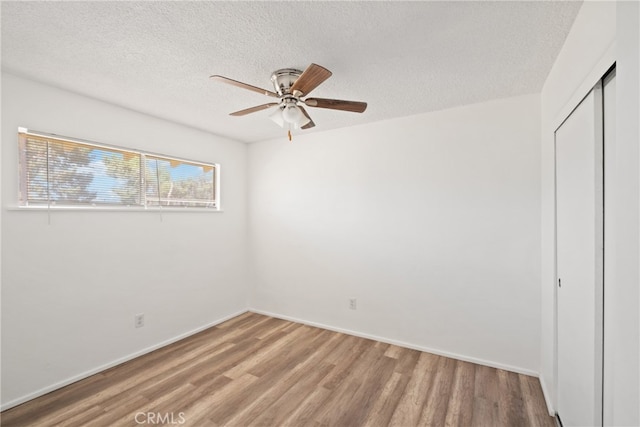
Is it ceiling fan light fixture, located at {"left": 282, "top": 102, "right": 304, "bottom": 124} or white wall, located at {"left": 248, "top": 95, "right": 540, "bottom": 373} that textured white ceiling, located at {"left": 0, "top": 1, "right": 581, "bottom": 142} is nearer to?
ceiling fan light fixture, located at {"left": 282, "top": 102, "right": 304, "bottom": 124}

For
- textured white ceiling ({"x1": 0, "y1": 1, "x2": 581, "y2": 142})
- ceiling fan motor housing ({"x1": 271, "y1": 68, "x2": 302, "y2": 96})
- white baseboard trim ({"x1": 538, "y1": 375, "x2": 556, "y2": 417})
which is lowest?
white baseboard trim ({"x1": 538, "y1": 375, "x2": 556, "y2": 417})

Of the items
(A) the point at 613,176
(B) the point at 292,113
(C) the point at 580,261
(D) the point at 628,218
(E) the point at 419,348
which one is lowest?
(E) the point at 419,348

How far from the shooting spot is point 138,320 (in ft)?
8.98

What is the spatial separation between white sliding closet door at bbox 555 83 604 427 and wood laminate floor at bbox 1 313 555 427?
22.6 inches

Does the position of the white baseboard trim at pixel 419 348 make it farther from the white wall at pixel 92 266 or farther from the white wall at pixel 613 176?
the white wall at pixel 92 266

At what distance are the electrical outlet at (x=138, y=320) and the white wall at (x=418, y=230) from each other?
4.98 feet

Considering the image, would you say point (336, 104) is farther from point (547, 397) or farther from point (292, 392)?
point (547, 397)

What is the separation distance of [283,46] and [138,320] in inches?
113

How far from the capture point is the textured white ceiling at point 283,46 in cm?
139

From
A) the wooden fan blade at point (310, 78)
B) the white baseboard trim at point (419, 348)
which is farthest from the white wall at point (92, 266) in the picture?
the wooden fan blade at point (310, 78)

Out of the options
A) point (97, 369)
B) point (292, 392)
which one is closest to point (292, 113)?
point (292, 392)

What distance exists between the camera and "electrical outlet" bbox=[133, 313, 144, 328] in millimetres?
2715

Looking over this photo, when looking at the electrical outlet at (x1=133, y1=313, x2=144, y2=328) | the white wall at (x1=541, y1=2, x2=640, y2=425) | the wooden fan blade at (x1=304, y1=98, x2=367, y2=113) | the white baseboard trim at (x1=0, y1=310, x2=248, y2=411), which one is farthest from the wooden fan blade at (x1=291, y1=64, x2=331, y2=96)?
the white baseboard trim at (x1=0, y1=310, x2=248, y2=411)

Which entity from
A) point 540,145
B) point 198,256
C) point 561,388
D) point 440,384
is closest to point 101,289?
point 198,256
